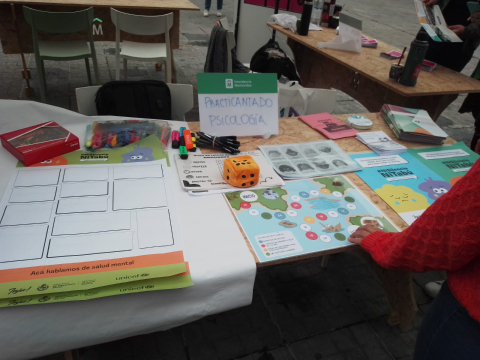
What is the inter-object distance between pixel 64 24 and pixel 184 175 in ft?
8.27

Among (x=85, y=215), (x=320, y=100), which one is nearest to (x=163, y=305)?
(x=85, y=215)

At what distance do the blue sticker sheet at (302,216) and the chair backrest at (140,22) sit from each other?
8.24 feet

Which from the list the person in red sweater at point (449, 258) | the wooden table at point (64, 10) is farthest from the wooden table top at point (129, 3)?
the person in red sweater at point (449, 258)

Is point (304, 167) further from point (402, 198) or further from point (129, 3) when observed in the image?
point (129, 3)

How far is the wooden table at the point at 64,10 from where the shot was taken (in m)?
3.08

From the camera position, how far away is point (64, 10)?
339 cm

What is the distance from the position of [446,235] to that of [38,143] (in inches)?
42.5

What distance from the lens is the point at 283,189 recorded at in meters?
1.04

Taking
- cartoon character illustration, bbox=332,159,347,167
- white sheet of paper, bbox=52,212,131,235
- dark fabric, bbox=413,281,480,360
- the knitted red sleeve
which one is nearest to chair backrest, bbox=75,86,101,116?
white sheet of paper, bbox=52,212,131,235

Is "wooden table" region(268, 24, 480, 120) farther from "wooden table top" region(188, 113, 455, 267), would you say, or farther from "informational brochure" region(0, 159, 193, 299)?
"informational brochure" region(0, 159, 193, 299)

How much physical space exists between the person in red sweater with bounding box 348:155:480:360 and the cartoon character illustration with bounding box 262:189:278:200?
0.28m

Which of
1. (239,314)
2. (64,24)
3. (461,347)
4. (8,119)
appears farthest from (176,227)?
(64,24)

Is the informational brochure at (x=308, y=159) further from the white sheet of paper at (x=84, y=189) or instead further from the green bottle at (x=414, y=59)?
the green bottle at (x=414, y=59)

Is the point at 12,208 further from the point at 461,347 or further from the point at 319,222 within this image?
the point at 461,347
